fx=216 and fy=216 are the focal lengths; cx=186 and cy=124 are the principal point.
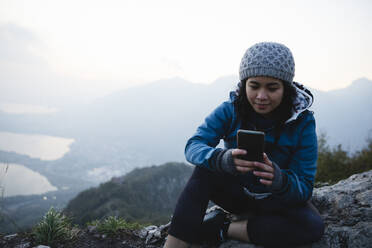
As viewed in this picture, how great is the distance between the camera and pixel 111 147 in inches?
7687

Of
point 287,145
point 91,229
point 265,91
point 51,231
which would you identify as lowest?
point 91,229

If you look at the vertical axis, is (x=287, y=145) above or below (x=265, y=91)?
below

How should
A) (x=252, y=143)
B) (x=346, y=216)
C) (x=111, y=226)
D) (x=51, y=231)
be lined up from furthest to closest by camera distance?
(x=111, y=226) < (x=51, y=231) < (x=346, y=216) < (x=252, y=143)

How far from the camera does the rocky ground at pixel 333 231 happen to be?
2453 millimetres

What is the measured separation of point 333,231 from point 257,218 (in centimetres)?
102

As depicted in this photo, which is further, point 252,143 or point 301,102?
point 301,102

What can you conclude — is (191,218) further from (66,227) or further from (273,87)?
(66,227)

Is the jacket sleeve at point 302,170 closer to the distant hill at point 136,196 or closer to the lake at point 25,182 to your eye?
the distant hill at point 136,196

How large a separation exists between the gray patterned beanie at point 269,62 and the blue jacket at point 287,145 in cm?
42

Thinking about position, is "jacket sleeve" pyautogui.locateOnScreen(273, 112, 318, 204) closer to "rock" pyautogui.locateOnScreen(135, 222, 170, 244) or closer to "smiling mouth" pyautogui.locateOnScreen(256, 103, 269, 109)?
"smiling mouth" pyautogui.locateOnScreen(256, 103, 269, 109)

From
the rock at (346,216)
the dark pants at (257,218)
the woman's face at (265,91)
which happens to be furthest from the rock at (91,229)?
the woman's face at (265,91)

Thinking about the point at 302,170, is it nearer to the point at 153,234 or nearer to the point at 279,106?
the point at 279,106

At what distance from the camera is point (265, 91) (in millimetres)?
2148

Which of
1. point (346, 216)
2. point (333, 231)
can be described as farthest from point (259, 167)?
point (346, 216)
